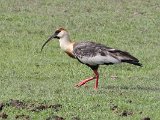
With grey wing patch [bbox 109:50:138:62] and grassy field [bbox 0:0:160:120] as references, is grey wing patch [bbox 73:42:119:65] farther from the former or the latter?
grassy field [bbox 0:0:160:120]

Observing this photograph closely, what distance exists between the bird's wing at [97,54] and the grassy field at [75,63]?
0.51 m

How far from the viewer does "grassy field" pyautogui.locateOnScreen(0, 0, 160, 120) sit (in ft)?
32.1

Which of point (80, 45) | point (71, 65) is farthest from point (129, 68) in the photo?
point (80, 45)

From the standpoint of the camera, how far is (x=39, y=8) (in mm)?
21797

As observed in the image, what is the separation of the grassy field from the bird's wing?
509 millimetres

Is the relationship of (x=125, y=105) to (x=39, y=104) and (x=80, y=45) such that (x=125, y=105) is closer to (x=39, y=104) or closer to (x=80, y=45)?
(x=39, y=104)

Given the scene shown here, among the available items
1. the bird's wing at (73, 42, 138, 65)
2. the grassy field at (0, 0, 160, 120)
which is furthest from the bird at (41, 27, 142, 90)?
the grassy field at (0, 0, 160, 120)

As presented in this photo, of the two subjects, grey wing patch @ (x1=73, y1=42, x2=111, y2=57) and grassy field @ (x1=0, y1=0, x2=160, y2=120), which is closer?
grassy field @ (x1=0, y1=0, x2=160, y2=120)

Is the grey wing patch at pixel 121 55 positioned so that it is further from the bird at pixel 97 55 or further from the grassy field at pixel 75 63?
the grassy field at pixel 75 63

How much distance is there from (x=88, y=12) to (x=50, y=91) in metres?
10.5

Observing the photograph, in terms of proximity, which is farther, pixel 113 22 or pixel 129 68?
pixel 113 22

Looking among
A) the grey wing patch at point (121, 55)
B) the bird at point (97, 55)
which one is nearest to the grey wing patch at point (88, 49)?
the bird at point (97, 55)

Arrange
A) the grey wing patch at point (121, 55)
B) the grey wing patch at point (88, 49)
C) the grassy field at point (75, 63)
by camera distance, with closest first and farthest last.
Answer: the grassy field at point (75, 63), the grey wing patch at point (121, 55), the grey wing patch at point (88, 49)

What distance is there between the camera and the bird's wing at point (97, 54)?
12.5m
